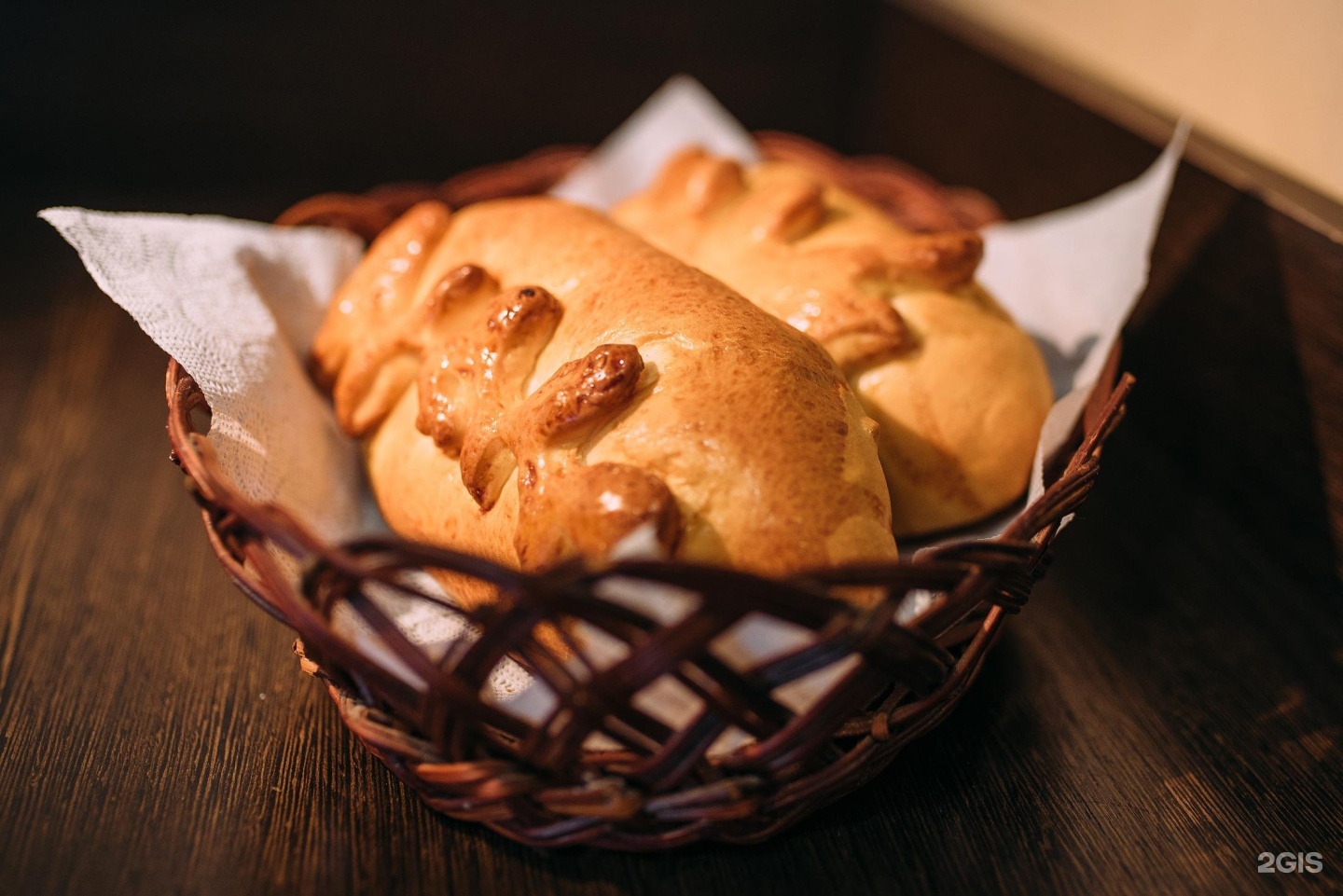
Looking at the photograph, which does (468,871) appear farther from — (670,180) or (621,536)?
(670,180)

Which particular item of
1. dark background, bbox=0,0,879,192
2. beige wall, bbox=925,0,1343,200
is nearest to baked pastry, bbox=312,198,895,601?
beige wall, bbox=925,0,1343,200

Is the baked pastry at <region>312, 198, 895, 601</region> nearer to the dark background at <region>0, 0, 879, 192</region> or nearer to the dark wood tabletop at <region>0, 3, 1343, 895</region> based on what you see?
the dark wood tabletop at <region>0, 3, 1343, 895</region>

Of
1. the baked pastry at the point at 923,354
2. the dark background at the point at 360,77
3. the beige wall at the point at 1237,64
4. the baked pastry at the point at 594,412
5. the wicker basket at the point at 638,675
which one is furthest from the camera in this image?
the dark background at the point at 360,77

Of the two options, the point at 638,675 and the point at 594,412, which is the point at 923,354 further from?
the point at 638,675

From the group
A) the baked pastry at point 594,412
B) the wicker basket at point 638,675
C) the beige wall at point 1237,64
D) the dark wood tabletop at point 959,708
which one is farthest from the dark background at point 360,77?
the wicker basket at point 638,675

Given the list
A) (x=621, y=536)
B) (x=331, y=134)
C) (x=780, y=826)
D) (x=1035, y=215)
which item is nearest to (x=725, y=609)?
(x=621, y=536)

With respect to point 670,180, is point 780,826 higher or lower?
lower

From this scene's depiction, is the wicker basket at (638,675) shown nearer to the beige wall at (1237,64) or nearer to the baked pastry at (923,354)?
the baked pastry at (923,354)
